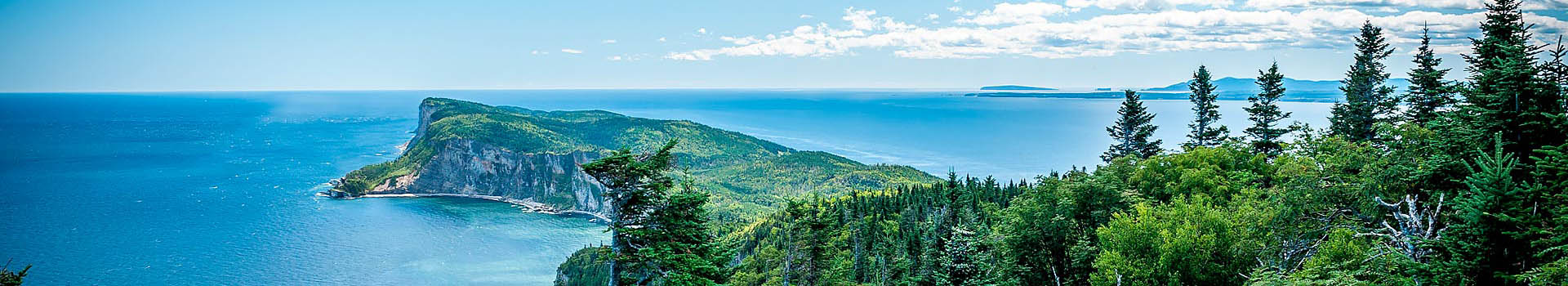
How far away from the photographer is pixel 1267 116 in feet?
125

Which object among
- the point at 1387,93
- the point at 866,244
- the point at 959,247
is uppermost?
the point at 1387,93

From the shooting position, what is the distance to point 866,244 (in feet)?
184

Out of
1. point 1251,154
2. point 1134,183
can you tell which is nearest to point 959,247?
point 1134,183

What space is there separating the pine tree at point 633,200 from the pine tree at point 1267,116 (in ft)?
104

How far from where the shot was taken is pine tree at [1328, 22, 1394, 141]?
33.4 metres

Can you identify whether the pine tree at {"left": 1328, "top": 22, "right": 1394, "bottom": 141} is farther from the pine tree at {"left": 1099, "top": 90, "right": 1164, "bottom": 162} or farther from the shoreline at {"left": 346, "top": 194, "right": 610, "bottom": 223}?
the shoreline at {"left": 346, "top": 194, "right": 610, "bottom": 223}

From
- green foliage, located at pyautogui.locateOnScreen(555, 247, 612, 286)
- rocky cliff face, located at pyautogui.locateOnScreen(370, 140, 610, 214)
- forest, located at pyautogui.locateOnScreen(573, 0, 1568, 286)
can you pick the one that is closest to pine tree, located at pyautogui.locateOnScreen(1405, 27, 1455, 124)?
forest, located at pyautogui.locateOnScreen(573, 0, 1568, 286)

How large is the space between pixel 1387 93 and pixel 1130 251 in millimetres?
22860

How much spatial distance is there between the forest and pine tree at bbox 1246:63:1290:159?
0.13m

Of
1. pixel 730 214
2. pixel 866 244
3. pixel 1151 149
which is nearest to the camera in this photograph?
pixel 1151 149

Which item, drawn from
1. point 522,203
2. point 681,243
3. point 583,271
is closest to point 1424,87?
point 681,243

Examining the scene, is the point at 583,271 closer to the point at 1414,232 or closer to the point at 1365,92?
the point at 1365,92

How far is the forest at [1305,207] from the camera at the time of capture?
1071 centimetres

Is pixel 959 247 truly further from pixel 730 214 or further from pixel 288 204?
pixel 288 204
